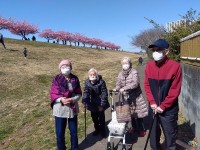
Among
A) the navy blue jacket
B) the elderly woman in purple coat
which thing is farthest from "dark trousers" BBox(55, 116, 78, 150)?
the navy blue jacket

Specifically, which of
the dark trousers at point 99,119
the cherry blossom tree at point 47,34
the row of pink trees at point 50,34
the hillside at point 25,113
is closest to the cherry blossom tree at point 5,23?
the row of pink trees at point 50,34

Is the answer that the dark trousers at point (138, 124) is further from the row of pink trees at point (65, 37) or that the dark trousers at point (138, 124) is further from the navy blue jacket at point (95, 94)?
the row of pink trees at point (65, 37)

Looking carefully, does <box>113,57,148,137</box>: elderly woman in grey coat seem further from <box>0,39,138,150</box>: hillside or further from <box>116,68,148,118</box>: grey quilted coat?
<box>0,39,138,150</box>: hillside

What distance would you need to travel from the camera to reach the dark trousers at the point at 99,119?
23.2ft

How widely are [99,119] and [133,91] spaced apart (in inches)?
41.0

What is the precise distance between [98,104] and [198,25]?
5621 mm

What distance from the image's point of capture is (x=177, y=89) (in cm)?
499

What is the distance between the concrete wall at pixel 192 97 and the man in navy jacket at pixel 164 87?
1.20 m

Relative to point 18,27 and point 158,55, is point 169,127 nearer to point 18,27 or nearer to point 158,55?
point 158,55

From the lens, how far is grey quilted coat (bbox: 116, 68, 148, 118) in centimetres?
666

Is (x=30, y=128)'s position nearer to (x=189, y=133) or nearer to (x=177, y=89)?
(x=189, y=133)

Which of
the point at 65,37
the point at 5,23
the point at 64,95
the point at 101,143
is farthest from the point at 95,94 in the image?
the point at 65,37

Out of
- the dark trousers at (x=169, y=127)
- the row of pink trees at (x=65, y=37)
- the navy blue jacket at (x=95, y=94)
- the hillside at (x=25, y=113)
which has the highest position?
the row of pink trees at (x=65, y=37)

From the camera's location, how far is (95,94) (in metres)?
6.80
